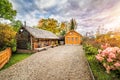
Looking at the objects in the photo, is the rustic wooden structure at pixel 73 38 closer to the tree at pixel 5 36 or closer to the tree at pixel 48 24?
the tree at pixel 48 24

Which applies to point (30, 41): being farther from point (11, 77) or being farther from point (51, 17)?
point (51, 17)

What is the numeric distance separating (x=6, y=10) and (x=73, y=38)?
2191cm

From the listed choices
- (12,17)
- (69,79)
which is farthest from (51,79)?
(12,17)

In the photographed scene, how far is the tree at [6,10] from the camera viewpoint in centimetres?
1703

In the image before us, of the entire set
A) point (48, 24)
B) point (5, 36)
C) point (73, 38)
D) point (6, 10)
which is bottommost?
point (5, 36)

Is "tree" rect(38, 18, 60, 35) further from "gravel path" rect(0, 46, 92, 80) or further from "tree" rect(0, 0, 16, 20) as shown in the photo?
"gravel path" rect(0, 46, 92, 80)

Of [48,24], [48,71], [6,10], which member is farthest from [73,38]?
[48,71]

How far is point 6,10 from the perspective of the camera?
18.2m

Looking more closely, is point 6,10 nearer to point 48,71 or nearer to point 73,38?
point 48,71

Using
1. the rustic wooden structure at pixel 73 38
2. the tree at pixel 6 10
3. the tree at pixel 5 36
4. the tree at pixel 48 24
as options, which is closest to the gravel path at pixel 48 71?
the tree at pixel 5 36

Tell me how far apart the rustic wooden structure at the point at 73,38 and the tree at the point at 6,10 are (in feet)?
63.5

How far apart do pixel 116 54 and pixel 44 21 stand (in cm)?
4182

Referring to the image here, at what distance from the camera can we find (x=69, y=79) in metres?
6.12

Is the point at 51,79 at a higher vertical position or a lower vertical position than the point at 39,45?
lower
